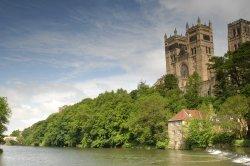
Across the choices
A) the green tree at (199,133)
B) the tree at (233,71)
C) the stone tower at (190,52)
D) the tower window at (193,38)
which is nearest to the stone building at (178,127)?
the green tree at (199,133)

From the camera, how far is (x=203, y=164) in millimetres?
42062

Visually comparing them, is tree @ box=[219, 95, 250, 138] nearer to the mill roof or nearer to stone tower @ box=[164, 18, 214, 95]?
the mill roof

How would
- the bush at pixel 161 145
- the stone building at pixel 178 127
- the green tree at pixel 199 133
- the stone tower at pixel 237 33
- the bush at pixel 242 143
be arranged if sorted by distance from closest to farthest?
the bush at pixel 242 143
the green tree at pixel 199 133
the stone building at pixel 178 127
the bush at pixel 161 145
the stone tower at pixel 237 33

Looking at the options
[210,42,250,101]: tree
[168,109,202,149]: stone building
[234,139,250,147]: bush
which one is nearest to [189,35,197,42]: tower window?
[210,42,250,101]: tree

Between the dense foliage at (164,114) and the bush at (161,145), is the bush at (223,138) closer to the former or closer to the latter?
the dense foliage at (164,114)

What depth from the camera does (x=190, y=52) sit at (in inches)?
6427

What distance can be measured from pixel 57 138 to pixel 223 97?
63.6 metres

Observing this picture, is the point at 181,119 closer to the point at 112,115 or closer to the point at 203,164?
the point at 112,115

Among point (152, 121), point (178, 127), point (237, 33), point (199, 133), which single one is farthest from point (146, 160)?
point (237, 33)

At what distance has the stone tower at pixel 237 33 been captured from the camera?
160375 mm

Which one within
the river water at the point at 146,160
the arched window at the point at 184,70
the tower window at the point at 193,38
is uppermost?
the tower window at the point at 193,38

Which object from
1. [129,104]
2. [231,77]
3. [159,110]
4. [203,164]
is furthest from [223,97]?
[203,164]

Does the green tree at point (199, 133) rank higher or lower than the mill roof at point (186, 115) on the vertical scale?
lower

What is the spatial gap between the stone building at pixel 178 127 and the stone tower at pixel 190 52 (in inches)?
2819
